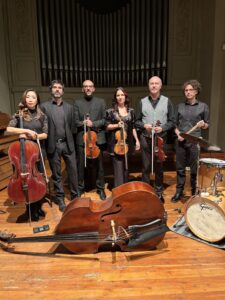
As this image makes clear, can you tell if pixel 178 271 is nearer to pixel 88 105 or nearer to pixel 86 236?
pixel 86 236

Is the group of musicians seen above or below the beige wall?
below

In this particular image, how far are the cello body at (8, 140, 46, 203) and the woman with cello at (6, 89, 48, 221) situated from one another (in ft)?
0.39

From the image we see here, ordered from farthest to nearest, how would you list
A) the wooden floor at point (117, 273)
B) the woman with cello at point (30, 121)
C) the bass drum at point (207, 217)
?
1. the woman with cello at point (30, 121)
2. the bass drum at point (207, 217)
3. the wooden floor at point (117, 273)

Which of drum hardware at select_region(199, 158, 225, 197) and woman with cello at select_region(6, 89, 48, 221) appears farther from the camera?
woman with cello at select_region(6, 89, 48, 221)

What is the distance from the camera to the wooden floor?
1.84 m

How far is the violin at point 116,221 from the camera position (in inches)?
83.7

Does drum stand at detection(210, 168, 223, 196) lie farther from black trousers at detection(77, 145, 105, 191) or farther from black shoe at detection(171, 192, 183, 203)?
black trousers at detection(77, 145, 105, 191)

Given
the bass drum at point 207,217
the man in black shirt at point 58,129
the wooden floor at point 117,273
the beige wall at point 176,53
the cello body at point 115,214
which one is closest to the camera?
the wooden floor at point 117,273

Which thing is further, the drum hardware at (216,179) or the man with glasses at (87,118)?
the man with glasses at (87,118)

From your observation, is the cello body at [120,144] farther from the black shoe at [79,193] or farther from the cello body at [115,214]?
the cello body at [115,214]

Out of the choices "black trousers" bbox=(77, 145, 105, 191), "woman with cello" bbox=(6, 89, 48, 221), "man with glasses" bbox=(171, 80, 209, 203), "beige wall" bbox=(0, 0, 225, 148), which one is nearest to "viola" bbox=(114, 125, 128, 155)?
"black trousers" bbox=(77, 145, 105, 191)

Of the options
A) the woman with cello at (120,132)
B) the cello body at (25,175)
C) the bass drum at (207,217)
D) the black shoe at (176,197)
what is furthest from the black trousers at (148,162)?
the cello body at (25,175)

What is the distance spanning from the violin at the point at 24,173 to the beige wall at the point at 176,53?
2521 millimetres

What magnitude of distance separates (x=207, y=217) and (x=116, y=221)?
2.73ft
